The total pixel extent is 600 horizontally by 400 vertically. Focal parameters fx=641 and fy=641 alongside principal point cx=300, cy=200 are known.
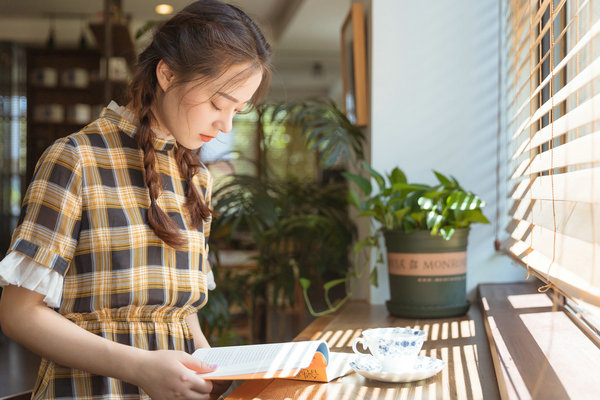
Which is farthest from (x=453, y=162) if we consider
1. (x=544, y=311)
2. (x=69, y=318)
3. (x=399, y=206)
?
(x=69, y=318)

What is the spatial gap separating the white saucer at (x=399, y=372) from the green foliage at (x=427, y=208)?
2.10 feet

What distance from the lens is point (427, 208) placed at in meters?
1.80

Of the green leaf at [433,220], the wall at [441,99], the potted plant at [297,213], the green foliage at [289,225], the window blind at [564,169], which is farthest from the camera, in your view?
the green foliage at [289,225]

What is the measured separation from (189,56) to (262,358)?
1.90 ft

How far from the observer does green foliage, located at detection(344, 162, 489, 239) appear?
1.80 m

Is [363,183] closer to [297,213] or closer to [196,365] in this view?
[297,213]

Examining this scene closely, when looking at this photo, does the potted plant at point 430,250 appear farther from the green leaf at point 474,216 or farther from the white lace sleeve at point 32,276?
the white lace sleeve at point 32,276

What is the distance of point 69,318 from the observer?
1172mm

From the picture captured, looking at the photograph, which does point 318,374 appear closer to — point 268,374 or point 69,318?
point 268,374

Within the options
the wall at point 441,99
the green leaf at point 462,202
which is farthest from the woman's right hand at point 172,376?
the wall at point 441,99

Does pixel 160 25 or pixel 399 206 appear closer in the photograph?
pixel 160 25

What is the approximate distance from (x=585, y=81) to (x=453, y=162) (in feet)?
3.79

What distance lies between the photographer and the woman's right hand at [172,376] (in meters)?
1.07

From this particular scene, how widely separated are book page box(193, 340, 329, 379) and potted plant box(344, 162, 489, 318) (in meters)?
0.67
